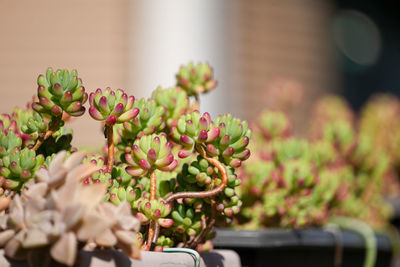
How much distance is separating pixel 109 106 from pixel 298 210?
2.62 feet

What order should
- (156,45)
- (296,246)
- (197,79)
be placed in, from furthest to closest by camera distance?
(156,45) < (296,246) < (197,79)

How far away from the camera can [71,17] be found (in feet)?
16.0

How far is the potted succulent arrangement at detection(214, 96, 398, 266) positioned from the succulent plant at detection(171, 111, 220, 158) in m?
0.43

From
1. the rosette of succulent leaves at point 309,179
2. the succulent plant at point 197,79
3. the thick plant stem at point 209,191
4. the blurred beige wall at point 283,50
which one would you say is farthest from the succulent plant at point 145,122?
the blurred beige wall at point 283,50

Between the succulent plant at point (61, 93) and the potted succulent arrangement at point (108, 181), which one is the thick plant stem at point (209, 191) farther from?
the succulent plant at point (61, 93)

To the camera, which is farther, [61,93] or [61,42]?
[61,42]

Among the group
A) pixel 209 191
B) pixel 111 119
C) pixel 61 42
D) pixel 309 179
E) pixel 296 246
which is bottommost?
pixel 296 246

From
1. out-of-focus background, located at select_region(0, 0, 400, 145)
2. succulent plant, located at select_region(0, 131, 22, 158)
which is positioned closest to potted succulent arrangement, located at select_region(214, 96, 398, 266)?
succulent plant, located at select_region(0, 131, 22, 158)

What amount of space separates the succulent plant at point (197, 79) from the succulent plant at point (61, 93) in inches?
17.8

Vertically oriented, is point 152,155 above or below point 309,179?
above

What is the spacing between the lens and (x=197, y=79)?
1.19 m

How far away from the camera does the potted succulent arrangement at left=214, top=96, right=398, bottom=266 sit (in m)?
1.26

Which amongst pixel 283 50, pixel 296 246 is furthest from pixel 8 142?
pixel 283 50

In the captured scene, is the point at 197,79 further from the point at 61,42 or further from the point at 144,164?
the point at 61,42
